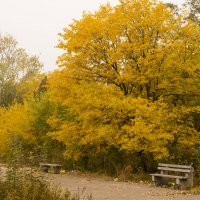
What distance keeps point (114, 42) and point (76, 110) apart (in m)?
3.49

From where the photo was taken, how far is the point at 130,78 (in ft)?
56.0

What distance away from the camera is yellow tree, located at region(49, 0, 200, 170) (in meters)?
16.5

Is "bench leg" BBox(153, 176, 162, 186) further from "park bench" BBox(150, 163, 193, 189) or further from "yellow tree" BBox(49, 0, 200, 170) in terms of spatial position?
"yellow tree" BBox(49, 0, 200, 170)

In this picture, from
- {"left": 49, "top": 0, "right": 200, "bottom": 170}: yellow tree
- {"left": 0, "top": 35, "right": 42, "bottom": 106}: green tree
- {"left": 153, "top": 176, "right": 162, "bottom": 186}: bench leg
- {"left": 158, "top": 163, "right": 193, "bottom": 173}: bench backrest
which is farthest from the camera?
{"left": 0, "top": 35, "right": 42, "bottom": 106}: green tree

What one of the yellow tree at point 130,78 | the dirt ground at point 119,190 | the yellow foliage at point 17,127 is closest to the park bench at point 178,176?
the dirt ground at point 119,190

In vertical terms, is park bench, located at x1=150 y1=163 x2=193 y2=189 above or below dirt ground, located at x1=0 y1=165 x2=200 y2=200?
above

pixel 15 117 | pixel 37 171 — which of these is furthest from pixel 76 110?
pixel 37 171

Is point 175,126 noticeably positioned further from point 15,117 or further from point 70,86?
point 15,117

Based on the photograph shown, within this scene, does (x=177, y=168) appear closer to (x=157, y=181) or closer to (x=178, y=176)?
(x=178, y=176)

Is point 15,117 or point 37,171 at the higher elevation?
point 15,117

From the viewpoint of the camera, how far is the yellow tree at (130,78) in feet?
54.1

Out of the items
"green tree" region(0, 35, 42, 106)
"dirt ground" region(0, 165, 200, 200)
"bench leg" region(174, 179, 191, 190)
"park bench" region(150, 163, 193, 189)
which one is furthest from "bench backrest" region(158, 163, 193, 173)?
"green tree" region(0, 35, 42, 106)

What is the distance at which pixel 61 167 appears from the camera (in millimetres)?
21812

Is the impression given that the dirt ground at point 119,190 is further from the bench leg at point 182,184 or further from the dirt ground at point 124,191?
the bench leg at point 182,184
